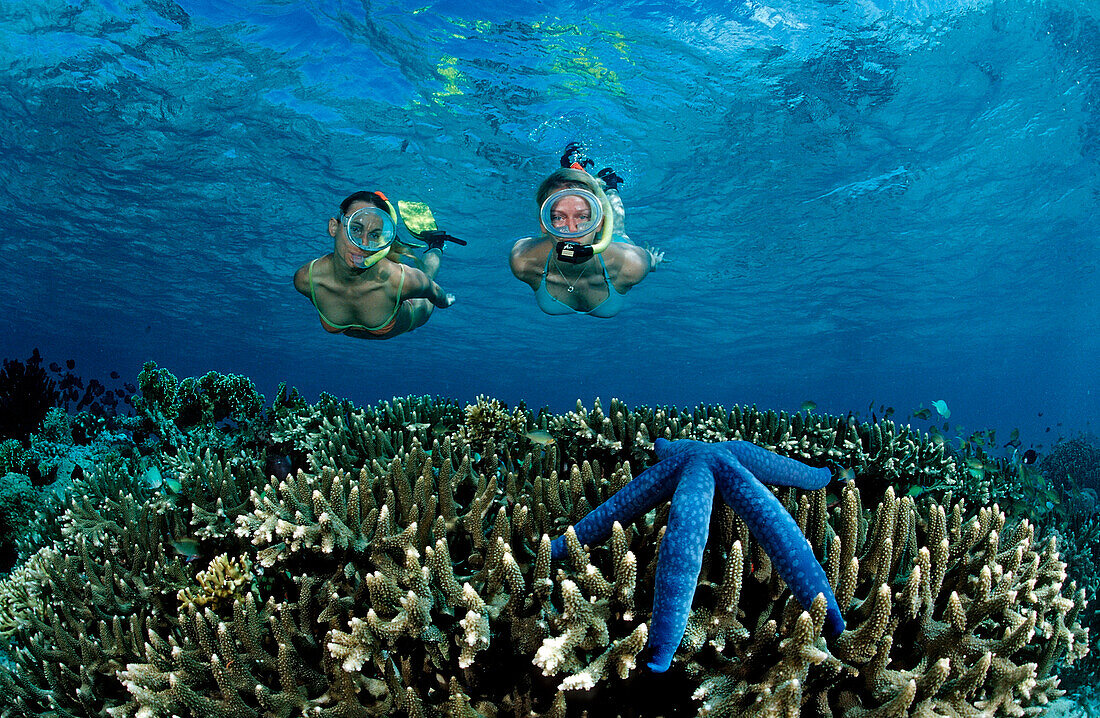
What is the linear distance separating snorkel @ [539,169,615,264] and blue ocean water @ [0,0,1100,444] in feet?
12.8

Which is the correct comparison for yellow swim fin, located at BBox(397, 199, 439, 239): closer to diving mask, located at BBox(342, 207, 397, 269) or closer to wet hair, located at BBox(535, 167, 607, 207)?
diving mask, located at BBox(342, 207, 397, 269)

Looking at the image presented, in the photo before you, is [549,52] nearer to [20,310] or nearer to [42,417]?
[42,417]

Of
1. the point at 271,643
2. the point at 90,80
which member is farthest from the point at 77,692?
the point at 90,80

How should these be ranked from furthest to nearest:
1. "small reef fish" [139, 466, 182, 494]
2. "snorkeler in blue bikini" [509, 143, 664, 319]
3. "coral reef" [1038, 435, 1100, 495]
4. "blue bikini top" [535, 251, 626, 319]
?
"coral reef" [1038, 435, 1100, 495], "blue bikini top" [535, 251, 626, 319], "snorkeler in blue bikini" [509, 143, 664, 319], "small reef fish" [139, 466, 182, 494]

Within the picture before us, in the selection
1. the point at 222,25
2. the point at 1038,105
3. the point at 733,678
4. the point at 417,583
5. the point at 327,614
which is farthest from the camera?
the point at 1038,105

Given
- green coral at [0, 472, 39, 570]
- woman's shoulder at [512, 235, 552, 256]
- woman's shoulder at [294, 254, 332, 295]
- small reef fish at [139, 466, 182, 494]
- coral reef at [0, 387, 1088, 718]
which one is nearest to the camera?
coral reef at [0, 387, 1088, 718]

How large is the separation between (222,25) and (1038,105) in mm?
23823

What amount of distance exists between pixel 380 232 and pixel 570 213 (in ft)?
8.03

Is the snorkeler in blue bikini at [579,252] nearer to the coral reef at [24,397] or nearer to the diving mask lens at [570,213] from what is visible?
the diving mask lens at [570,213]

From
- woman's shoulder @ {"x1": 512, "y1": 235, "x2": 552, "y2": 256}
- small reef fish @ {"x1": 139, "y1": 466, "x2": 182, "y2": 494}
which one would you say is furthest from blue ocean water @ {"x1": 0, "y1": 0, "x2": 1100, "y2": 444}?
small reef fish @ {"x1": 139, "y1": 466, "x2": 182, "y2": 494}

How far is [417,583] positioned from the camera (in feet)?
9.16

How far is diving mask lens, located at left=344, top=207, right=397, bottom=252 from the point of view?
6438 mm

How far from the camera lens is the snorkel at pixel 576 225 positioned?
249 inches

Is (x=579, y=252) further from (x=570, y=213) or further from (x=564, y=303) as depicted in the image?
(x=564, y=303)
